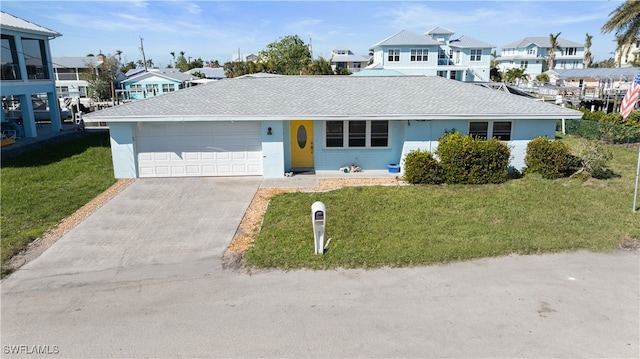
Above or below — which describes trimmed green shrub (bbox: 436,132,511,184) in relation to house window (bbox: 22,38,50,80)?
below

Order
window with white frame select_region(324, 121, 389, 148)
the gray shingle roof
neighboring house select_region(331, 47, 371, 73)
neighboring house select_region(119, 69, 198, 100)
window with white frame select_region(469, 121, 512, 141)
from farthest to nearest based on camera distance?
neighboring house select_region(331, 47, 371, 73) < neighboring house select_region(119, 69, 198, 100) < window with white frame select_region(324, 121, 389, 148) < window with white frame select_region(469, 121, 512, 141) < the gray shingle roof

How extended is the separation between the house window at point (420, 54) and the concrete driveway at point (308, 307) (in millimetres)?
46149

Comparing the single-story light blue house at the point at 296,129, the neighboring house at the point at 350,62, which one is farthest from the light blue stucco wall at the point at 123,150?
the neighboring house at the point at 350,62

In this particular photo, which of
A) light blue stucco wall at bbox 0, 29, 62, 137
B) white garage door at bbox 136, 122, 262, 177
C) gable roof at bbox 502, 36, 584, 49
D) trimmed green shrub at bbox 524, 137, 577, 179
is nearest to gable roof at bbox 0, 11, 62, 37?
light blue stucco wall at bbox 0, 29, 62, 137

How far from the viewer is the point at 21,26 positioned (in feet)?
74.8

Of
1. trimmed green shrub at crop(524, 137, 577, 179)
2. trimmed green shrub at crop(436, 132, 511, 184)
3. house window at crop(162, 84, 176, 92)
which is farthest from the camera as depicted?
house window at crop(162, 84, 176, 92)

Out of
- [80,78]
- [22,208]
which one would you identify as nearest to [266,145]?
[22,208]

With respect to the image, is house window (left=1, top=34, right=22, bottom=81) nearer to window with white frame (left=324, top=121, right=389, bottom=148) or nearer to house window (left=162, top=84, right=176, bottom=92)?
window with white frame (left=324, top=121, right=389, bottom=148)

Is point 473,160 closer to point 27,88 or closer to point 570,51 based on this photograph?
point 27,88

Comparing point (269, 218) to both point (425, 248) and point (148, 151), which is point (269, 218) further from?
point (148, 151)

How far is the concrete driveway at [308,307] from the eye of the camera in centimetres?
616

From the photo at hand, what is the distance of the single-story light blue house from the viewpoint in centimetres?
1482

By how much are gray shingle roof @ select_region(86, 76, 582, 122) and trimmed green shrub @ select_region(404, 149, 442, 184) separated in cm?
137

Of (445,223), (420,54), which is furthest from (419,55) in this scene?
(445,223)
